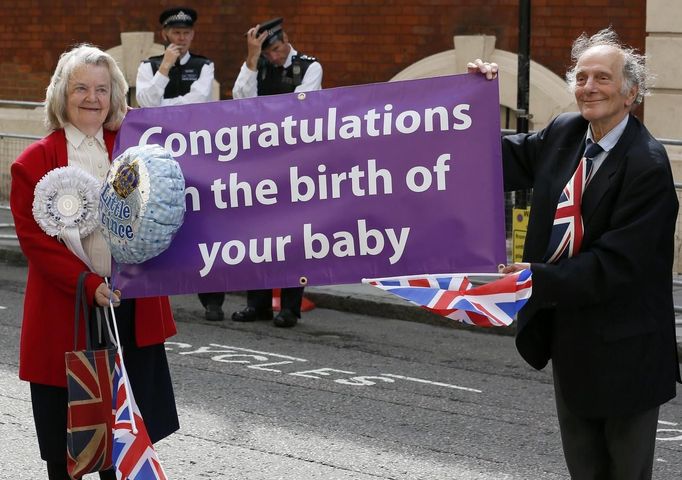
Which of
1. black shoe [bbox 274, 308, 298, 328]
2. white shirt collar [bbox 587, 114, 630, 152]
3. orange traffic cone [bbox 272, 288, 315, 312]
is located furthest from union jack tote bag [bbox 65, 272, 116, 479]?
orange traffic cone [bbox 272, 288, 315, 312]

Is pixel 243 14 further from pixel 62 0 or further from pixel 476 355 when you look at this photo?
pixel 476 355

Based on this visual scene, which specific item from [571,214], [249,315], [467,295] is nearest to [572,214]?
[571,214]

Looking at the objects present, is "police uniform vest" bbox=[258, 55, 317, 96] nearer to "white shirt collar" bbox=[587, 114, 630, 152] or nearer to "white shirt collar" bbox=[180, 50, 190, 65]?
"white shirt collar" bbox=[180, 50, 190, 65]

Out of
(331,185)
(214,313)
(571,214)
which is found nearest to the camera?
(571,214)

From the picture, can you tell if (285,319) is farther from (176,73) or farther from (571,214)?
(571,214)

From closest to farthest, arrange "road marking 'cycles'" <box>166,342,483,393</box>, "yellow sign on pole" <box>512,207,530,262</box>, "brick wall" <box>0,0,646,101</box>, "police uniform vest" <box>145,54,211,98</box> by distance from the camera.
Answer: "road marking 'cycles'" <box>166,342,483,393</box> < "yellow sign on pole" <box>512,207,530,262</box> < "police uniform vest" <box>145,54,211,98</box> < "brick wall" <box>0,0,646,101</box>

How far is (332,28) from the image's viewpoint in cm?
1384

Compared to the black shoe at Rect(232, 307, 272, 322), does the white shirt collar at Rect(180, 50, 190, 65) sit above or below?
above

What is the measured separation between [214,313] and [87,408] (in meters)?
5.38

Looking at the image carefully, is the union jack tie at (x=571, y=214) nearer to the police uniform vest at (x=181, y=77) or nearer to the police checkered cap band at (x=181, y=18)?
the police uniform vest at (x=181, y=77)

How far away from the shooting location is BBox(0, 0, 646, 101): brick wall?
40.7ft

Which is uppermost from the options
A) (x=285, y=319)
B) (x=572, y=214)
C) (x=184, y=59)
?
(x=184, y=59)

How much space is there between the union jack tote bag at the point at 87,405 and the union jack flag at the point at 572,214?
1644mm

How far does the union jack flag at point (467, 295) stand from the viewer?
4.27 m
